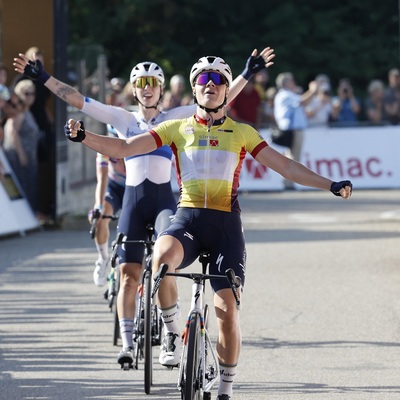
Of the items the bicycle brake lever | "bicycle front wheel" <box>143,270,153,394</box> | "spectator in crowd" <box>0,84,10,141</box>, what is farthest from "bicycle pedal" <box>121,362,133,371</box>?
"spectator in crowd" <box>0,84,10,141</box>

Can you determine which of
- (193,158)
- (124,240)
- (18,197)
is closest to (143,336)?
(124,240)

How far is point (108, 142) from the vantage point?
8469 millimetres

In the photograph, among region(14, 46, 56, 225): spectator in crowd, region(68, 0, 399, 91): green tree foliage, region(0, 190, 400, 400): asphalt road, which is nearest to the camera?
region(0, 190, 400, 400): asphalt road

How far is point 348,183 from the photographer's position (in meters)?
8.09

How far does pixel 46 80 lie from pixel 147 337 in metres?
1.95

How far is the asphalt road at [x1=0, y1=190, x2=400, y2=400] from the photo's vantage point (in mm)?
9609

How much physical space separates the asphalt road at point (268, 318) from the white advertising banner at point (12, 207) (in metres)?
0.21

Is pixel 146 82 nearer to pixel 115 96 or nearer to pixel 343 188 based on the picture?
pixel 343 188

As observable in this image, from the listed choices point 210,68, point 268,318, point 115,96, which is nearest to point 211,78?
point 210,68

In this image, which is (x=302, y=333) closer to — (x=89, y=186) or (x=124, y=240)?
(x=124, y=240)

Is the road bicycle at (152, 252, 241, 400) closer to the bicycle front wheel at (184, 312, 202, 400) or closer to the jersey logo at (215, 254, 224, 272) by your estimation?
the bicycle front wheel at (184, 312, 202, 400)

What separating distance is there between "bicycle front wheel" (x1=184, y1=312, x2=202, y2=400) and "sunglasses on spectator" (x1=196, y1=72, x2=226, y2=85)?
140cm

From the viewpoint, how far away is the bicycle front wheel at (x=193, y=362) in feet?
25.8

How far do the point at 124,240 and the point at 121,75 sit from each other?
34.8 m
